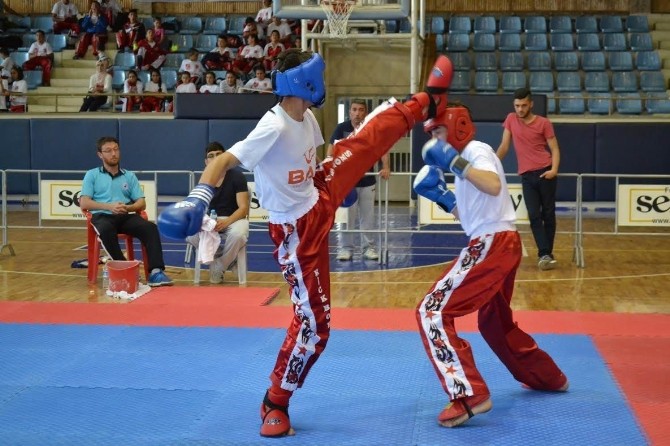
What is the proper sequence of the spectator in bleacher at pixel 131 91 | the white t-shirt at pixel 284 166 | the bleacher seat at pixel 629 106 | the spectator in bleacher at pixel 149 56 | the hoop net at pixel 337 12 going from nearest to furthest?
the white t-shirt at pixel 284 166
the hoop net at pixel 337 12
the bleacher seat at pixel 629 106
the spectator in bleacher at pixel 131 91
the spectator in bleacher at pixel 149 56

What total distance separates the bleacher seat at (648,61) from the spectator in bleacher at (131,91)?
10203mm

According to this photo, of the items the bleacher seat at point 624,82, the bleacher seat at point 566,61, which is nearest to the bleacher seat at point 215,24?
the bleacher seat at point 566,61

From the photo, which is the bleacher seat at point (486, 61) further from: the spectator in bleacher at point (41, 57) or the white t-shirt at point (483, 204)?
the white t-shirt at point (483, 204)

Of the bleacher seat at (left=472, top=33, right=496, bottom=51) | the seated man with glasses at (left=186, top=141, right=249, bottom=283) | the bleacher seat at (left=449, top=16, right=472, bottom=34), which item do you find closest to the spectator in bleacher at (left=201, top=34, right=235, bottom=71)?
the bleacher seat at (left=449, top=16, right=472, bottom=34)

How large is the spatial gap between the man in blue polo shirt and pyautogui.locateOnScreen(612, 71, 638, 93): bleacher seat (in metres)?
11.8

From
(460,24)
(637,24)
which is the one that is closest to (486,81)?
(460,24)

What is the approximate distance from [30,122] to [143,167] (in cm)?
240

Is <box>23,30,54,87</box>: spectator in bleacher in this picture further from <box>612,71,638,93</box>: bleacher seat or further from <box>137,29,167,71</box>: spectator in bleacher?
<box>612,71,638,93</box>: bleacher seat

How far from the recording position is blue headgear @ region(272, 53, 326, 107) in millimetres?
4586

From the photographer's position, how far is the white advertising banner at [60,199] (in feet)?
36.2

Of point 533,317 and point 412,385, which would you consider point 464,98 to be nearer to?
point 533,317

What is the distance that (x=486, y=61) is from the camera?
19250 millimetres

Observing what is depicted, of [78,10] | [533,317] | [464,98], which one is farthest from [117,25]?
[533,317]

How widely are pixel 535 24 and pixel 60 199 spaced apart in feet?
41.7
